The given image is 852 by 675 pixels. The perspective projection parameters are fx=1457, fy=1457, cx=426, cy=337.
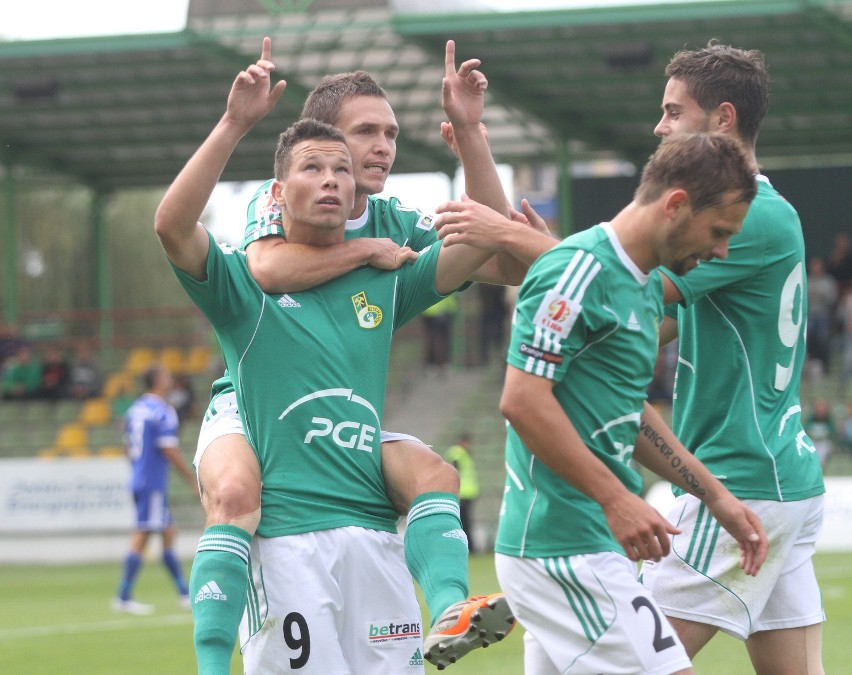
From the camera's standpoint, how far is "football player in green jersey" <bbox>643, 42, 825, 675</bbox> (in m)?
4.59

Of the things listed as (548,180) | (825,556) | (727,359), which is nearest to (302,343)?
(727,359)

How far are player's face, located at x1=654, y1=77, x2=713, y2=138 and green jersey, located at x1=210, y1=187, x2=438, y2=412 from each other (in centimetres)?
91

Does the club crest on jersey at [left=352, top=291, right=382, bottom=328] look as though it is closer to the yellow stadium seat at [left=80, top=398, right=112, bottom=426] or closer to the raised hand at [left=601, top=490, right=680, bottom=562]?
the raised hand at [left=601, top=490, right=680, bottom=562]

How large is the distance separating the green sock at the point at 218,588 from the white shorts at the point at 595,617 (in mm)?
975

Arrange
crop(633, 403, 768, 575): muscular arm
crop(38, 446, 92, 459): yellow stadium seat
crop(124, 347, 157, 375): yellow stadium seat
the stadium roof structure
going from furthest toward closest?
crop(124, 347, 157, 375): yellow stadium seat, crop(38, 446, 92, 459): yellow stadium seat, the stadium roof structure, crop(633, 403, 768, 575): muscular arm

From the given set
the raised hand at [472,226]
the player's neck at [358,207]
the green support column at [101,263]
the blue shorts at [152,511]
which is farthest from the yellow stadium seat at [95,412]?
the raised hand at [472,226]

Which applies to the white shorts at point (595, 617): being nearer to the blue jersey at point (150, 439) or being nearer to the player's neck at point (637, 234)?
the player's neck at point (637, 234)

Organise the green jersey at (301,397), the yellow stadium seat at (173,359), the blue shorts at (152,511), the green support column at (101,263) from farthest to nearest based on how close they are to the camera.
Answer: the green support column at (101,263) → the yellow stadium seat at (173,359) → the blue shorts at (152,511) → the green jersey at (301,397)

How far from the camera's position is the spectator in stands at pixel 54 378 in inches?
1093

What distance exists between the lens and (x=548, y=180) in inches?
1906

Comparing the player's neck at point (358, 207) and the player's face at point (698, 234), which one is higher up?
the player's face at point (698, 234)

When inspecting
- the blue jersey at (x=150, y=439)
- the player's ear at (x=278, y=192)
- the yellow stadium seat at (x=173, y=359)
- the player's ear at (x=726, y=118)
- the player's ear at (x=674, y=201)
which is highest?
the player's ear at (x=726, y=118)

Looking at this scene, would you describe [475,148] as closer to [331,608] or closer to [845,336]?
[331,608]

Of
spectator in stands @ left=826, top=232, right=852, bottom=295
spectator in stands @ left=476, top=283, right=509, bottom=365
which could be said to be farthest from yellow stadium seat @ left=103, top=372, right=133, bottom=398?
spectator in stands @ left=826, top=232, right=852, bottom=295
